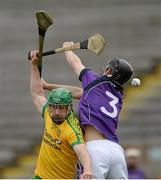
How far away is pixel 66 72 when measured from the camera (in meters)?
14.2

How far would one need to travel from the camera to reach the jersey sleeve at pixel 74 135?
681 cm

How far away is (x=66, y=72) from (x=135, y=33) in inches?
49.6

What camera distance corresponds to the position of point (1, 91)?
14289mm

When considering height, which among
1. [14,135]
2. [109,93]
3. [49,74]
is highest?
[109,93]

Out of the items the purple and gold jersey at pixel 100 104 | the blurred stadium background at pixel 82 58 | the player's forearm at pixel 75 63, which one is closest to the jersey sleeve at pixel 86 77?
the purple and gold jersey at pixel 100 104

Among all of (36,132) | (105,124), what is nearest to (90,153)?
(105,124)

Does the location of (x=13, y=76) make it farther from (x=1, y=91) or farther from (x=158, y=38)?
(x=158, y=38)

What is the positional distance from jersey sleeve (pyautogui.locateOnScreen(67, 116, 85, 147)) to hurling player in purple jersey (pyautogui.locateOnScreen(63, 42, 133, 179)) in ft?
0.54

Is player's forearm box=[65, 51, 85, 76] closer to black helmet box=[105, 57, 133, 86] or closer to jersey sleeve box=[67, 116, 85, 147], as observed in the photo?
black helmet box=[105, 57, 133, 86]

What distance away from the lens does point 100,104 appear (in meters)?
7.17

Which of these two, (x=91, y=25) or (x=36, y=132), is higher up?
(x=91, y=25)

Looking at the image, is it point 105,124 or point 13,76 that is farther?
point 13,76

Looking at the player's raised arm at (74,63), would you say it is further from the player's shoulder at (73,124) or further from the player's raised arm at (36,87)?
the player's shoulder at (73,124)

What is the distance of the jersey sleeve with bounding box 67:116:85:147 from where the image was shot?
681cm
